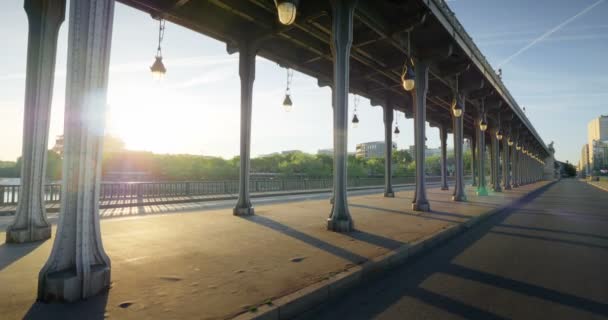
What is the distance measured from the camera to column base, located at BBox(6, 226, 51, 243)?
5.91 m

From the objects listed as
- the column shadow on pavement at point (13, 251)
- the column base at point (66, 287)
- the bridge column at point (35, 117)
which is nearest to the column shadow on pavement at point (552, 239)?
the column base at point (66, 287)

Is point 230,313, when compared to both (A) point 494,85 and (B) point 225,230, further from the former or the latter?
(A) point 494,85

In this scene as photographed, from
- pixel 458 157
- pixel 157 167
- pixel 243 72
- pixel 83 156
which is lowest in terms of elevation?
pixel 83 156

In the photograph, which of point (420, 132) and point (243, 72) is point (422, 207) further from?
point (243, 72)

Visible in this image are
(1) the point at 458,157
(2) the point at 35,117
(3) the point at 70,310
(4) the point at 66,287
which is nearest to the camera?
(3) the point at 70,310

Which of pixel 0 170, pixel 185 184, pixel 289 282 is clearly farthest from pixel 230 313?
pixel 0 170

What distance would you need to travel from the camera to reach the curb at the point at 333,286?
3131 millimetres

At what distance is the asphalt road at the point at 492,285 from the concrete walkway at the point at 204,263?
25.2 inches

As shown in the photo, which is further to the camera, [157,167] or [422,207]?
[157,167]

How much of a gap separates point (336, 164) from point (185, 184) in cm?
1249

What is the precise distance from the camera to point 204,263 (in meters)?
4.70

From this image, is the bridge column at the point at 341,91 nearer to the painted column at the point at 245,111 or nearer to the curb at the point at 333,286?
the curb at the point at 333,286

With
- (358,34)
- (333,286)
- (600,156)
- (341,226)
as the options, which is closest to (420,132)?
(358,34)

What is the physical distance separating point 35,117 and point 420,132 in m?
11.7
